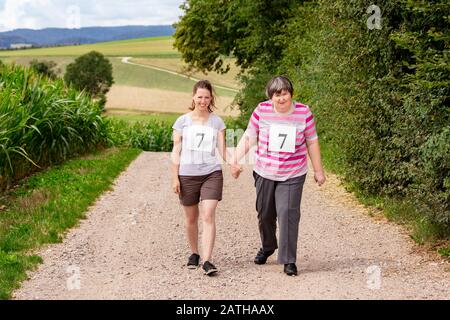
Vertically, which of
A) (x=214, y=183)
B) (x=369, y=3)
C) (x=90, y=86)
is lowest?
(x=90, y=86)

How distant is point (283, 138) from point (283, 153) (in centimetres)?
15

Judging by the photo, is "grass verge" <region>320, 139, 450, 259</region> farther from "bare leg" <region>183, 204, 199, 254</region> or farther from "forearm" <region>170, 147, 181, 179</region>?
"forearm" <region>170, 147, 181, 179</region>

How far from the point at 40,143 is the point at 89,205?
473 cm

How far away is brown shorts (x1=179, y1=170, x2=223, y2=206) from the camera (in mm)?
7449

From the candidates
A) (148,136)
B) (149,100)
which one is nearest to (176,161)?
(148,136)

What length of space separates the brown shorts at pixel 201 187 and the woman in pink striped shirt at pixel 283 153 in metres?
0.21

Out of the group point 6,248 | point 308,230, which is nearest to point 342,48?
point 308,230

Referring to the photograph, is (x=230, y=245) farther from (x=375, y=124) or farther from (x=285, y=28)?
(x=285, y=28)

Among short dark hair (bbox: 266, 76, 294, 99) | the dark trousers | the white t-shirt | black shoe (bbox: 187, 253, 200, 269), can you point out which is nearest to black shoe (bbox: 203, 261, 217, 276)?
black shoe (bbox: 187, 253, 200, 269)

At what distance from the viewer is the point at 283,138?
7.24 meters

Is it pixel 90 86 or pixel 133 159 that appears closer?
pixel 133 159

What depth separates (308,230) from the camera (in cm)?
1027

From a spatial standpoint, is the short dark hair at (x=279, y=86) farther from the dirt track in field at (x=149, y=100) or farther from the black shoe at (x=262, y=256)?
the dirt track in field at (x=149, y=100)

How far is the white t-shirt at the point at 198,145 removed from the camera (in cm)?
742
